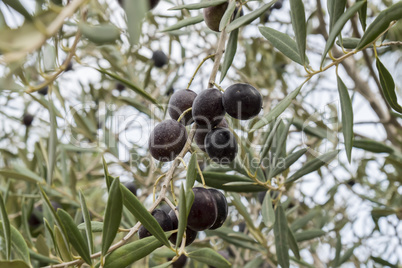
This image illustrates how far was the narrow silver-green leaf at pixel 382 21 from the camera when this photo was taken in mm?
856

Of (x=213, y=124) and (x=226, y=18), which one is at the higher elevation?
(x=226, y=18)

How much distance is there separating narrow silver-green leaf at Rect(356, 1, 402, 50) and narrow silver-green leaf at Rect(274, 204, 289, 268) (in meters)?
0.64

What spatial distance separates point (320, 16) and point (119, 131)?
136 cm

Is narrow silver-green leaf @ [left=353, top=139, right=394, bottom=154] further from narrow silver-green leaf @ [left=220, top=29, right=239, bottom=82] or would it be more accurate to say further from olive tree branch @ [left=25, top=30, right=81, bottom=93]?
olive tree branch @ [left=25, top=30, right=81, bottom=93]

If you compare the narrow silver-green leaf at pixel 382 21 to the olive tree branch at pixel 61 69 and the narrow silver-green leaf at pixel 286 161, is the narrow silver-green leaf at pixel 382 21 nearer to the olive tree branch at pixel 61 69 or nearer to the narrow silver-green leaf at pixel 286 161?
the narrow silver-green leaf at pixel 286 161

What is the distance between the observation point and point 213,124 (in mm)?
1154

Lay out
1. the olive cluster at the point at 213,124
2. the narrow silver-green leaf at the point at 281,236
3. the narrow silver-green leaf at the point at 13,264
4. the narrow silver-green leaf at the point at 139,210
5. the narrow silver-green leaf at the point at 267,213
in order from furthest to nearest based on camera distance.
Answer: the narrow silver-green leaf at the point at 281,236
the narrow silver-green leaf at the point at 267,213
the olive cluster at the point at 213,124
the narrow silver-green leaf at the point at 139,210
the narrow silver-green leaf at the point at 13,264

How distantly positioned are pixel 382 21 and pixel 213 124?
49 cm

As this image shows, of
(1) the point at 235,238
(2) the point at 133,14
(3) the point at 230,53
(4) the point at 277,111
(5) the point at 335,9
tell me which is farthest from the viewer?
(1) the point at 235,238

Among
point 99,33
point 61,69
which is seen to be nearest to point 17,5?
point 99,33

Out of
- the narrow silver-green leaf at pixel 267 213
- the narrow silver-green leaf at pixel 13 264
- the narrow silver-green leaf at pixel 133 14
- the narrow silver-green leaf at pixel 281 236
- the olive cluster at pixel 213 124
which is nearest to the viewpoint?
the narrow silver-green leaf at pixel 133 14

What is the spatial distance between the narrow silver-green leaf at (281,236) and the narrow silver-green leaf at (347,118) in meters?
0.41

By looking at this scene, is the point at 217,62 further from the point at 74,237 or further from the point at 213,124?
the point at 74,237

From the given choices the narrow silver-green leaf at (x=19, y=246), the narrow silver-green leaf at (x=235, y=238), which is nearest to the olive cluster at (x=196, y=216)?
the narrow silver-green leaf at (x=19, y=246)
